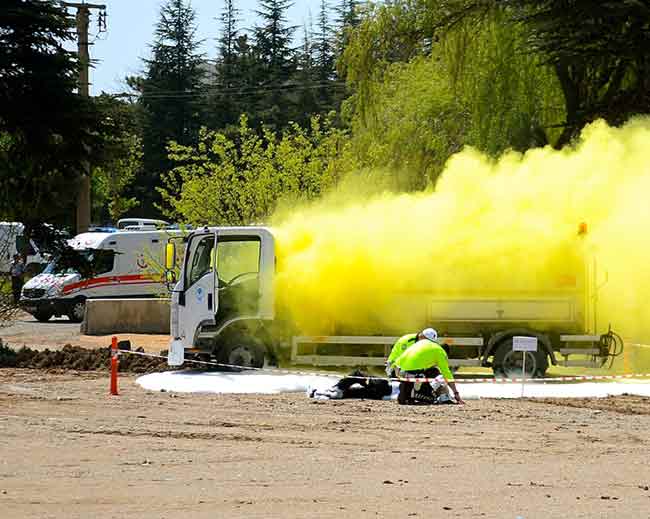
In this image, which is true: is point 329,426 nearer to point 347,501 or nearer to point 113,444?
Answer: point 113,444

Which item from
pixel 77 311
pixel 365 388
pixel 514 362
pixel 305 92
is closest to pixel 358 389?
pixel 365 388

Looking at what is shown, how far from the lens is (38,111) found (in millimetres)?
29203

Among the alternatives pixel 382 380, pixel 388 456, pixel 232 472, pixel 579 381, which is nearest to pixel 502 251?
pixel 579 381

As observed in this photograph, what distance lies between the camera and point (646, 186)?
76.6 feet

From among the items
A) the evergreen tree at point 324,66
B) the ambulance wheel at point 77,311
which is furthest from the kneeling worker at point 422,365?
the evergreen tree at point 324,66

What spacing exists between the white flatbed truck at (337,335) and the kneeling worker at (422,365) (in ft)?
10.1

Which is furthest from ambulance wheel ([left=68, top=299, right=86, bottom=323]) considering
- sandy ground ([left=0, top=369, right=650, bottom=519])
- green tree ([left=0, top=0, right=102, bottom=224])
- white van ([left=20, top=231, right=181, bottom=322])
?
sandy ground ([left=0, top=369, right=650, bottom=519])

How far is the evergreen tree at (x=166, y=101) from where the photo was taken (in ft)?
263

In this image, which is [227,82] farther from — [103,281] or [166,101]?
[103,281]

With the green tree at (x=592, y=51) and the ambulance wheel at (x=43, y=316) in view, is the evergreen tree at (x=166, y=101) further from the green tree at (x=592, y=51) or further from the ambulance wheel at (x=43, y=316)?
the green tree at (x=592, y=51)

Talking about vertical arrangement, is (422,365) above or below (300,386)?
above

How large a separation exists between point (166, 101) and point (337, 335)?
61.4 metres

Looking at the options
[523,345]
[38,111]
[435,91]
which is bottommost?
[523,345]

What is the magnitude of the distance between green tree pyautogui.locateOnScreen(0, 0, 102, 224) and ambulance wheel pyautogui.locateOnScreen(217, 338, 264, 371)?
9.05m
